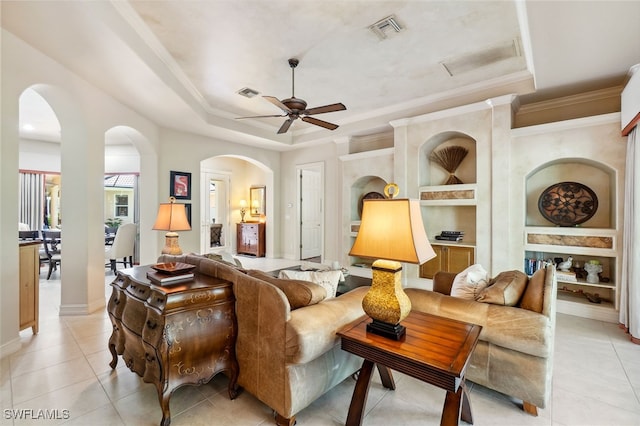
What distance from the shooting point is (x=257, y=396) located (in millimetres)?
1789

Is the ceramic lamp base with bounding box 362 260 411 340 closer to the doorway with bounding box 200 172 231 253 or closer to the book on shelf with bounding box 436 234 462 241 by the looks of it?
the book on shelf with bounding box 436 234 462 241

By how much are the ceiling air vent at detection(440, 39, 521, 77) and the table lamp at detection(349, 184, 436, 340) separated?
292cm

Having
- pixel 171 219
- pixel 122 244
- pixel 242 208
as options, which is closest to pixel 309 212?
pixel 242 208

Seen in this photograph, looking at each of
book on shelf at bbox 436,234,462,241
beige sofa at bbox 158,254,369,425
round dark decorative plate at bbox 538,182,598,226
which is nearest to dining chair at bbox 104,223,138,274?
beige sofa at bbox 158,254,369,425

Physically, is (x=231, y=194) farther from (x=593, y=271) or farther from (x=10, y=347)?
(x=593, y=271)

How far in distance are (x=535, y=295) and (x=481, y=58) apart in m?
3.03

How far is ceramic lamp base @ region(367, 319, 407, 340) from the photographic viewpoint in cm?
152

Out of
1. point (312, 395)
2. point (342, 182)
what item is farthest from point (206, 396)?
point (342, 182)

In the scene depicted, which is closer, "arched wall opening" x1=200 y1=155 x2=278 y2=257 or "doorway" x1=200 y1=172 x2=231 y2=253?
"arched wall opening" x1=200 y1=155 x2=278 y2=257

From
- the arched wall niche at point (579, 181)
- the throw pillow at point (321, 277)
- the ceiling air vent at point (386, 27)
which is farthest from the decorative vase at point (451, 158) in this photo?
the throw pillow at point (321, 277)

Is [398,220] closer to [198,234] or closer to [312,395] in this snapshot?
[312,395]

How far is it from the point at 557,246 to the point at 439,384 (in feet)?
11.4

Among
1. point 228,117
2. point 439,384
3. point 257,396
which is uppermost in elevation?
point 228,117

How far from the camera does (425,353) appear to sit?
137 centimetres
